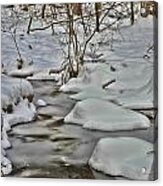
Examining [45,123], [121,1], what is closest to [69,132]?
[45,123]

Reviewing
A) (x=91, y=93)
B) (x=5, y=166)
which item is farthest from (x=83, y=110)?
(x=5, y=166)

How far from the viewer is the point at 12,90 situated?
1.91 metres

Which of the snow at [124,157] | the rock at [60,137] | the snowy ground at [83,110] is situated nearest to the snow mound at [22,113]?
the snowy ground at [83,110]

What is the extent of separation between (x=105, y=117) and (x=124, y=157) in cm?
15

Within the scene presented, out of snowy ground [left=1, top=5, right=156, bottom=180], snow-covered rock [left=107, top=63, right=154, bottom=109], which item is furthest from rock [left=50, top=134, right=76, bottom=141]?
snow-covered rock [left=107, top=63, right=154, bottom=109]

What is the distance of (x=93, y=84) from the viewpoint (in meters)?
1.85

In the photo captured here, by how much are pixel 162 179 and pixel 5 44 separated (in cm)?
73

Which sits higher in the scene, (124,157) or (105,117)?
(105,117)

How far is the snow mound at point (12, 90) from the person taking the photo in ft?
6.25

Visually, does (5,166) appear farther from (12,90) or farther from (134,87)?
(134,87)

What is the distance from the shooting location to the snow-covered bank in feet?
6.23

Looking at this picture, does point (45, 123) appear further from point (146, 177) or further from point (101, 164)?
point (146, 177)

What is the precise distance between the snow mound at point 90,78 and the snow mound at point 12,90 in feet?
0.45

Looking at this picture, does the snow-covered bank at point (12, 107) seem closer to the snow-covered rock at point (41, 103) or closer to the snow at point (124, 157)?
the snow-covered rock at point (41, 103)
